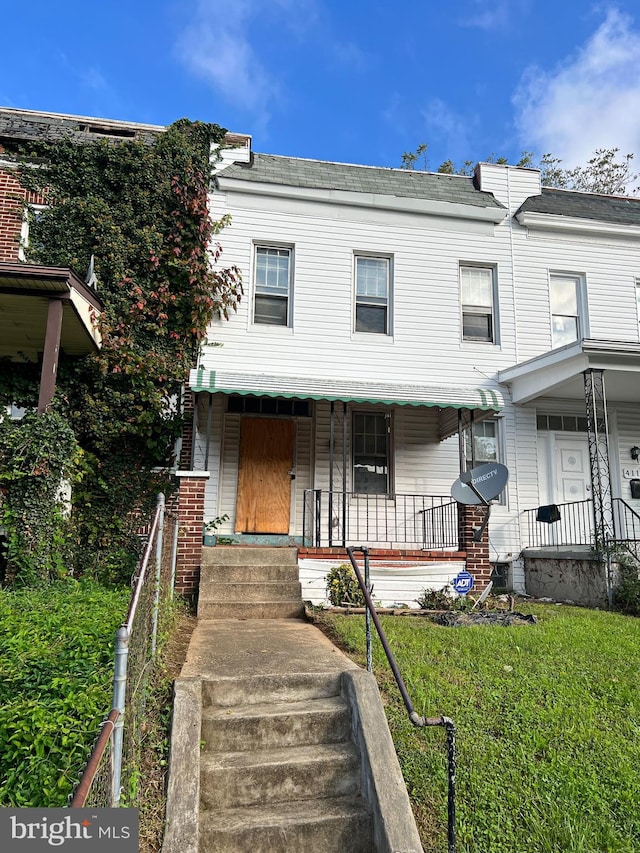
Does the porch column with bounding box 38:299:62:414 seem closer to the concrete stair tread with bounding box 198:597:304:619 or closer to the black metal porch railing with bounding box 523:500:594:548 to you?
the concrete stair tread with bounding box 198:597:304:619

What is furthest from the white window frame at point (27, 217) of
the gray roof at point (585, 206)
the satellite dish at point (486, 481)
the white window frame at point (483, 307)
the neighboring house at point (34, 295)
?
the gray roof at point (585, 206)

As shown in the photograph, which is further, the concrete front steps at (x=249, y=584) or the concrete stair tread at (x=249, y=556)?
the concrete stair tread at (x=249, y=556)

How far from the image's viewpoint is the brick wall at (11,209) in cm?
975

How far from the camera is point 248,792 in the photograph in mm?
3494

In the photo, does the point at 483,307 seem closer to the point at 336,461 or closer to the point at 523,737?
the point at 336,461

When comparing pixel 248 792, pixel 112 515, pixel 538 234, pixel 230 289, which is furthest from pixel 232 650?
pixel 538 234

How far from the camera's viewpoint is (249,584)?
732 centimetres

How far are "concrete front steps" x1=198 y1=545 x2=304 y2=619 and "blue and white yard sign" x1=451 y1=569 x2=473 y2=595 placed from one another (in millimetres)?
2277

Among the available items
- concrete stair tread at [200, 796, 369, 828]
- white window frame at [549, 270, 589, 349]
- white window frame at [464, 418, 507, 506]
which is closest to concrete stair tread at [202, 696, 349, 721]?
concrete stair tread at [200, 796, 369, 828]

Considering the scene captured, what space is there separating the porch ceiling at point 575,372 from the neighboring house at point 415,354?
5 centimetres

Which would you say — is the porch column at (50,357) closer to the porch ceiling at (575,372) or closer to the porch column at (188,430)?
the porch column at (188,430)

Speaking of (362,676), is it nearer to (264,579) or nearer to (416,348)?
(264,579)

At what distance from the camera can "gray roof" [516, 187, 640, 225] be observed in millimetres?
11883

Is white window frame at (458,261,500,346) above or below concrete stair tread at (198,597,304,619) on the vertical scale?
above
